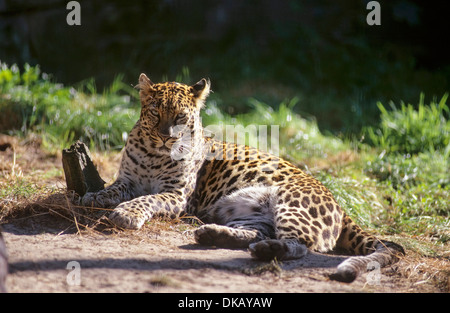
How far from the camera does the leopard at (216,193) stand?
5574 mm

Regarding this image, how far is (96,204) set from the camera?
20.1 ft

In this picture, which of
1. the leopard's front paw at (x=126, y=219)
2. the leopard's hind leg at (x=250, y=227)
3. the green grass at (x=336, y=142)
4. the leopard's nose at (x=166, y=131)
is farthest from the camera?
the green grass at (x=336, y=142)

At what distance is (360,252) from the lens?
18.8 feet

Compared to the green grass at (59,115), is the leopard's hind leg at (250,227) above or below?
below

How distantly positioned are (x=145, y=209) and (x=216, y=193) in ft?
3.20

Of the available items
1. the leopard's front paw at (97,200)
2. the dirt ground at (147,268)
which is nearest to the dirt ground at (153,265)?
the dirt ground at (147,268)

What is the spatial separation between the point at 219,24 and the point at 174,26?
→ 44.5 inches

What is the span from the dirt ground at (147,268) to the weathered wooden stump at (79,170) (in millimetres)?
637

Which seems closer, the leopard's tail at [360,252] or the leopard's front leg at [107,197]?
the leopard's tail at [360,252]

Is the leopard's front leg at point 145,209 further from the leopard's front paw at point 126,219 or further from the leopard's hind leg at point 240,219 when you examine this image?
the leopard's hind leg at point 240,219

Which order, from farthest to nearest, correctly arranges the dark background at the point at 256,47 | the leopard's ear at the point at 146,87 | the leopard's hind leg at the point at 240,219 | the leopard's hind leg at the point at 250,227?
1. the dark background at the point at 256,47
2. the leopard's ear at the point at 146,87
3. the leopard's hind leg at the point at 240,219
4. the leopard's hind leg at the point at 250,227

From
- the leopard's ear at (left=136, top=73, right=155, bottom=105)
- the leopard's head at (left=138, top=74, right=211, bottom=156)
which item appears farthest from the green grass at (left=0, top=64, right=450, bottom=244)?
the leopard's ear at (left=136, top=73, right=155, bottom=105)

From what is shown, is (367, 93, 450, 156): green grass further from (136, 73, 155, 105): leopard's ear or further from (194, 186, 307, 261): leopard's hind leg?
(136, 73, 155, 105): leopard's ear

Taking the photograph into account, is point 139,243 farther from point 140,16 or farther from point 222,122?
point 140,16
